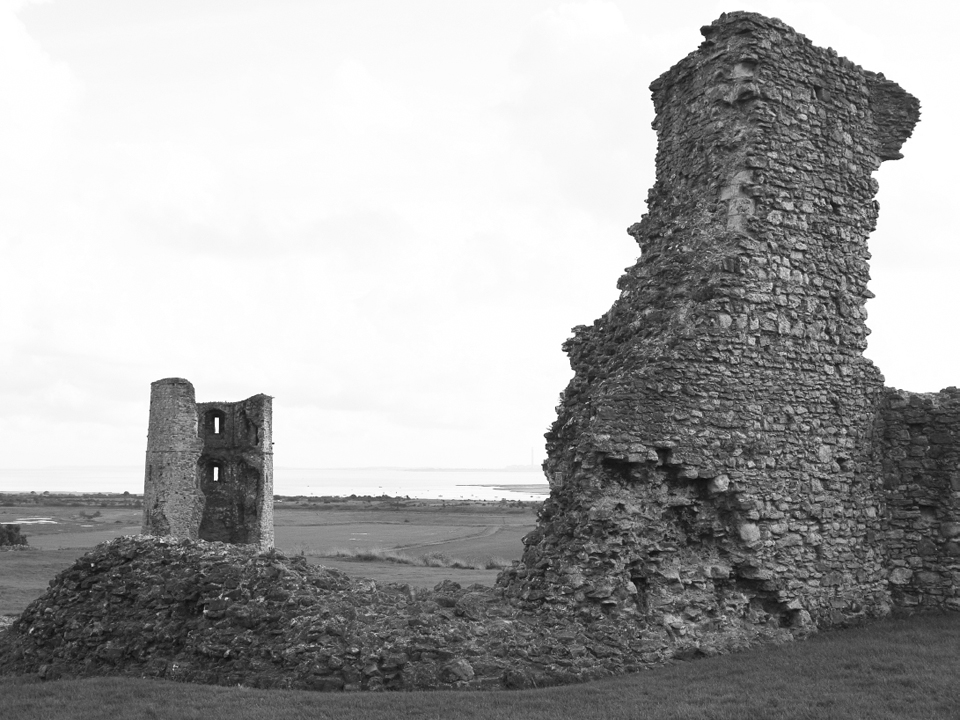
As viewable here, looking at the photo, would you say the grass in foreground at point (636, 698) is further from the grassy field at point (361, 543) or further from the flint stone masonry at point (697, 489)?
the grassy field at point (361, 543)

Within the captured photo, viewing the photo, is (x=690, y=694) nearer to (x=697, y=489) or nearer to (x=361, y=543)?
(x=697, y=489)

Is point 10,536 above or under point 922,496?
under

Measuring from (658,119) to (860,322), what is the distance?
3.68 meters

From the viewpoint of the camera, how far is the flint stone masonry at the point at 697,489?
862 centimetres

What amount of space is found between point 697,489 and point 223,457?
2349cm

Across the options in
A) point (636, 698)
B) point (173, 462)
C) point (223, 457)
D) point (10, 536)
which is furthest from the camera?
point (10, 536)

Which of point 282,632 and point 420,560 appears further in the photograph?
point 420,560

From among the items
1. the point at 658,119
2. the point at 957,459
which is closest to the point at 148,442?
the point at 658,119

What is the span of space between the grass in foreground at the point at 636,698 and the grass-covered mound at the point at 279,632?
0.39m

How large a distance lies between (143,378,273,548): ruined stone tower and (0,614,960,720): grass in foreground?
63.9 feet

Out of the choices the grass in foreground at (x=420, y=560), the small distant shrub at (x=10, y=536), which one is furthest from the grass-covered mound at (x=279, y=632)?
the small distant shrub at (x=10, y=536)

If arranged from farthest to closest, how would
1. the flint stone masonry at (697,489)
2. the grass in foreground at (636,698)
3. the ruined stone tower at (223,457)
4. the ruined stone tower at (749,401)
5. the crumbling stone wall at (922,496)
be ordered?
the ruined stone tower at (223,457) < the crumbling stone wall at (922,496) < the ruined stone tower at (749,401) < the flint stone masonry at (697,489) < the grass in foreground at (636,698)

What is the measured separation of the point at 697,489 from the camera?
9.95 meters

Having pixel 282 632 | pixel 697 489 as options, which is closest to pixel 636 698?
pixel 697 489
